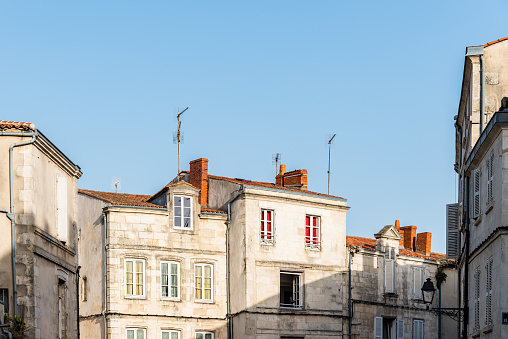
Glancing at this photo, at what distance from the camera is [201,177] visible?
40000mm

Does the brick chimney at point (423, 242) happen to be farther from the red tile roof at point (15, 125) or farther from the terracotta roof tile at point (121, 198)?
the red tile roof at point (15, 125)

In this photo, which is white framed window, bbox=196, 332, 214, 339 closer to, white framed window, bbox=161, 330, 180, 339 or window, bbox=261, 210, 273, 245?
white framed window, bbox=161, 330, 180, 339

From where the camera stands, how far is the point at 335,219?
4078 centimetres

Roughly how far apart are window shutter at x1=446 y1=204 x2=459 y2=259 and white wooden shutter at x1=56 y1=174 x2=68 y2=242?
1418cm

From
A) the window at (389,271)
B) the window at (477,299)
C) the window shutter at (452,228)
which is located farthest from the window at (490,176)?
the window at (389,271)

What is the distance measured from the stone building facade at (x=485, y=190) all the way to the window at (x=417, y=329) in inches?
599

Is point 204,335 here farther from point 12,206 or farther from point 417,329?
point 12,206

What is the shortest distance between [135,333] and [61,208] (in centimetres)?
1178

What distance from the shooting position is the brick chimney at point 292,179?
Answer: 42.6 meters

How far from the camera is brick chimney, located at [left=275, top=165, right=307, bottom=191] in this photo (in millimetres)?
42603

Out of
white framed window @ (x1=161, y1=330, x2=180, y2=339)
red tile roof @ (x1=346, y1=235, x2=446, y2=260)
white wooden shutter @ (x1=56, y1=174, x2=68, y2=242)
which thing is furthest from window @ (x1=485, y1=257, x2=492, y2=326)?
red tile roof @ (x1=346, y1=235, x2=446, y2=260)

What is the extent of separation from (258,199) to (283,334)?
5.96 metres

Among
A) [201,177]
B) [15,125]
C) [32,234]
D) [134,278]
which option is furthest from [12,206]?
[201,177]

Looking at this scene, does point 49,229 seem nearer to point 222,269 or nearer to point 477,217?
point 477,217
